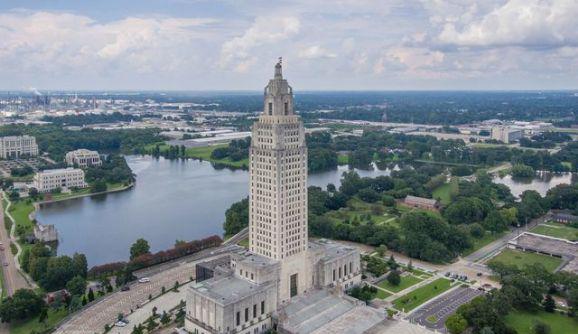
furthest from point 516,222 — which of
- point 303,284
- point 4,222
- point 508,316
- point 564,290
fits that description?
point 4,222

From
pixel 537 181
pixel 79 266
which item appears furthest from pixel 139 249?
pixel 537 181

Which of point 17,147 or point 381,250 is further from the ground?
point 17,147

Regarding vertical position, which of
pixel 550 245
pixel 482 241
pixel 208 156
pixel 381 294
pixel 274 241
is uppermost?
pixel 274 241

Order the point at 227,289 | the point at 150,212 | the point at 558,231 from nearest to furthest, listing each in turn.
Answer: the point at 227,289, the point at 558,231, the point at 150,212

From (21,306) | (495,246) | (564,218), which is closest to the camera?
(21,306)

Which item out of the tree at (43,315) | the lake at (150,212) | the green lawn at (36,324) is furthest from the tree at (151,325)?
the lake at (150,212)

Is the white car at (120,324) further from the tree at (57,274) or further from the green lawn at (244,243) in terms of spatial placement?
the green lawn at (244,243)

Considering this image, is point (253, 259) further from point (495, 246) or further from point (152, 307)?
point (495, 246)
